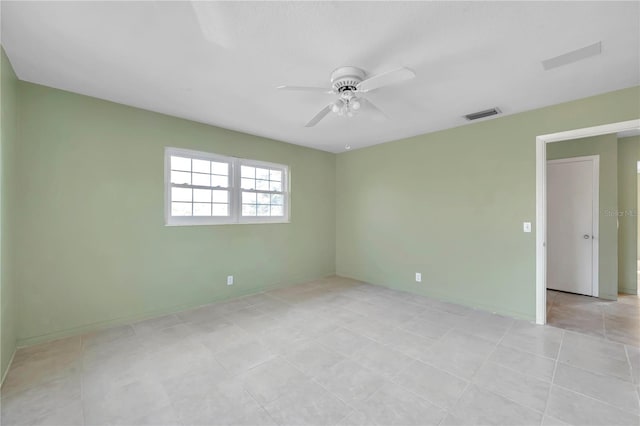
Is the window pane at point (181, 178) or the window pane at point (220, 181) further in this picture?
the window pane at point (220, 181)

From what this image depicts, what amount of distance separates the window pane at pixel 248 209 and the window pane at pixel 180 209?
816 millimetres

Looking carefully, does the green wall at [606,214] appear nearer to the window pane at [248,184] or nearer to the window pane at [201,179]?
the window pane at [248,184]

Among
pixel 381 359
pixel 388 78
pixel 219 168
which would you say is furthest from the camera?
pixel 219 168

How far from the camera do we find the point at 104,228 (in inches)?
116

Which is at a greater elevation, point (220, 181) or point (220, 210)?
point (220, 181)

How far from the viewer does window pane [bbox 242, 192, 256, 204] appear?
419 centimetres

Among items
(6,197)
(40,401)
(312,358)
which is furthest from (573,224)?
(6,197)

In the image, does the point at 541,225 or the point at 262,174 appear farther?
the point at 262,174

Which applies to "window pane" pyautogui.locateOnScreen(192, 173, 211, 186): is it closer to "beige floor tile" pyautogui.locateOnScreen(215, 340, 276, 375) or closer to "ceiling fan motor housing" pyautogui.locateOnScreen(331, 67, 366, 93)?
"beige floor tile" pyautogui.locateOnScreen(215, 340, 276, 375)

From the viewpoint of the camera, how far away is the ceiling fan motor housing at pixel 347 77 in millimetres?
2179

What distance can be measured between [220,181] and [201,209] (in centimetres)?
50

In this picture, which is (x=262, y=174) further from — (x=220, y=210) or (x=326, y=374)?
(x=326, y=374)

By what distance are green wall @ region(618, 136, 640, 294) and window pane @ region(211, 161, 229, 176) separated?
607 cm

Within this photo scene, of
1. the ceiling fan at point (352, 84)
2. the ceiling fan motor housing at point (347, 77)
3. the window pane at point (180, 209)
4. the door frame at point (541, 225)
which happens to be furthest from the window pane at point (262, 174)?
the door frame at point (541, 225)
